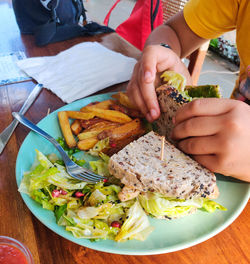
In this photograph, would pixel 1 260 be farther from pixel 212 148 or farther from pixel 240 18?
pixel 240 18

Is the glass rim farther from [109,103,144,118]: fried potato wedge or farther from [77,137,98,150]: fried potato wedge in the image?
[109,103,144,118]: fried potato wedge

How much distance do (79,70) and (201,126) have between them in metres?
1.25

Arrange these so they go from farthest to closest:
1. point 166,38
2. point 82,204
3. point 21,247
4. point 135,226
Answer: point 166,38 → point 82,204 → point 135,226 → point 21,247

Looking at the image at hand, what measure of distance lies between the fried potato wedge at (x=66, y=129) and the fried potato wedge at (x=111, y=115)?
0.46 feet

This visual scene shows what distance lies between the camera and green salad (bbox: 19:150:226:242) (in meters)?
0.91

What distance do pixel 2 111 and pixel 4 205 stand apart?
0.74 metres

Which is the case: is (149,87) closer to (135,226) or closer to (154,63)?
(154,63)

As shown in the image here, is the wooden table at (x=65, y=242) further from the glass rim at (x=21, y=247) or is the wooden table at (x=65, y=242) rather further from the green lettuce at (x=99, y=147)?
the green lettuce at (x=99, y=147)

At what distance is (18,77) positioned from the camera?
185 cm

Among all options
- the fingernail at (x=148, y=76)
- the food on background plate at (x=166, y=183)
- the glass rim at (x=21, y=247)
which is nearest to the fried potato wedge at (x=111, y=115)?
the fingernail at (x=148, y=76)

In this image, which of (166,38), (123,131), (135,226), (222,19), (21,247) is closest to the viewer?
(21,247)

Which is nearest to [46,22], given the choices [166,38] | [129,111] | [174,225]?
[166,38]

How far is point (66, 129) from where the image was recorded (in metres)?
1.38

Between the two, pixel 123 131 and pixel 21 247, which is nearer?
pixel 21 247
